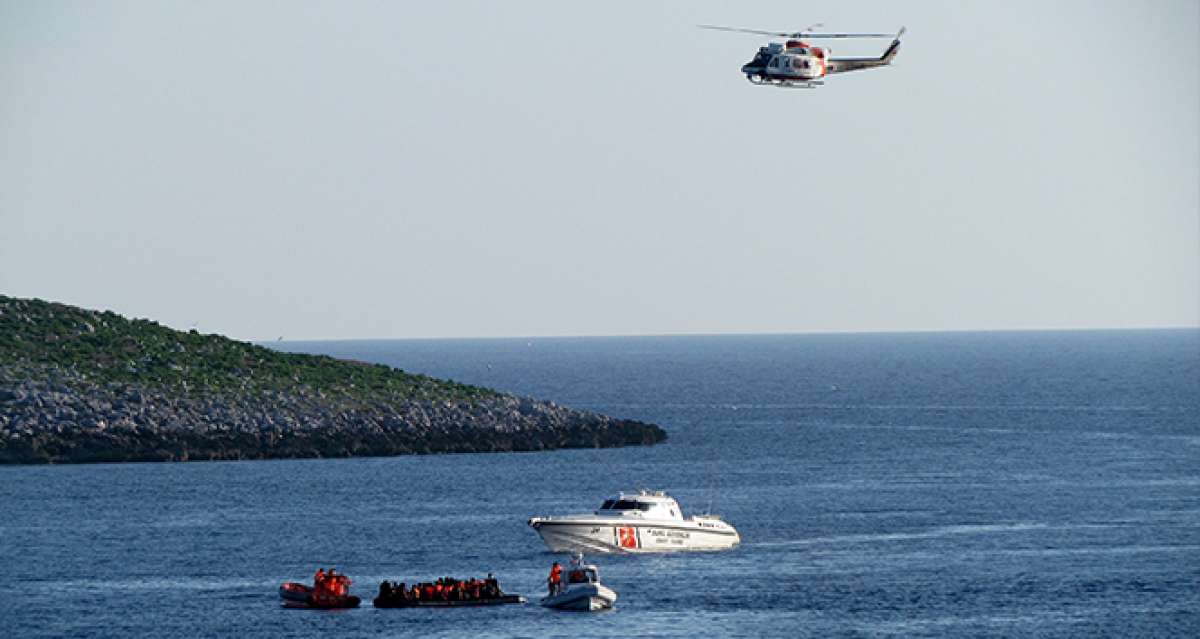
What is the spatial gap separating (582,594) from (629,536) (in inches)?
678

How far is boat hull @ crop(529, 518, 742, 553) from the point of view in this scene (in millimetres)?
99000

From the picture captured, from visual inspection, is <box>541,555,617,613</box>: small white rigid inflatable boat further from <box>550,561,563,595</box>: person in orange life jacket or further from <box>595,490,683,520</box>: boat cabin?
<box>595,490,683,520</box>: boat cabin

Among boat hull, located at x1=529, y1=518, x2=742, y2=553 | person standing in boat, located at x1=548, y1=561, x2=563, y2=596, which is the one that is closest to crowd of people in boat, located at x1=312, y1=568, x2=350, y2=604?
person standing in boat, located at x1=548, y1=561, x2=563, y2=596

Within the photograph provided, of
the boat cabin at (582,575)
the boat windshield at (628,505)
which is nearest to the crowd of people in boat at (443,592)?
the boat cabin at (582,575)

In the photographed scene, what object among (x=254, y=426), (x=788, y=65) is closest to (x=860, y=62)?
(x=788, y=65)

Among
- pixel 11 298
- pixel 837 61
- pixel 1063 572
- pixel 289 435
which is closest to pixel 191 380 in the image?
pixel 289 435

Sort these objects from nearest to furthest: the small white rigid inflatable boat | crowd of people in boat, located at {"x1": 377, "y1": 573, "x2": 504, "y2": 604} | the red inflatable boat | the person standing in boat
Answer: the small white rigid inflatable boat, the red inflatable boat, crowd of people in boat, located at {"x1": 377, "y1": 573, "x2": 504, "y2": 604}, the person standing in boat

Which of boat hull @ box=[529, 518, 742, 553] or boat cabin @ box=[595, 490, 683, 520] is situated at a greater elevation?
boat cabin @ box=[595, 490, 683, 520]

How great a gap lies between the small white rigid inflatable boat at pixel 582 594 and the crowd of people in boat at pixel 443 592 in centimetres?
249

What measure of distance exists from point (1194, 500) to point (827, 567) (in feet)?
121

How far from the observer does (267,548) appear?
10238 centimetres

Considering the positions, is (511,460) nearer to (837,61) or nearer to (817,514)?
(817,514)

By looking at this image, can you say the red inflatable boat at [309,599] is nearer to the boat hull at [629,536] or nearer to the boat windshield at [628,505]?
the boat hull at [629,536]

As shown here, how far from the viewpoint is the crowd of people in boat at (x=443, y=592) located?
8469cm
